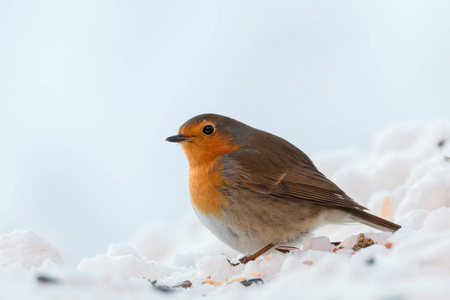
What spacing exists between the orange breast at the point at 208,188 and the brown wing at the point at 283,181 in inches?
2.4

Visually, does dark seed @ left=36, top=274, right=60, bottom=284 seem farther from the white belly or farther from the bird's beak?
the bird's beak

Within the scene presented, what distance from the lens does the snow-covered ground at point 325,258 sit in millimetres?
1233

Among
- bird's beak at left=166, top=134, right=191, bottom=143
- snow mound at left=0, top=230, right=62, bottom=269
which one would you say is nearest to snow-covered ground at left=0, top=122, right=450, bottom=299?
snow mound at left=0, top=230, right=62, bottom=269

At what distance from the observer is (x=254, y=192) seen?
2.38 meters

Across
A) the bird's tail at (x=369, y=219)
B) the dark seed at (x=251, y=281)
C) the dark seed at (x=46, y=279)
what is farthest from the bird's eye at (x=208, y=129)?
the dark seed at (x=46, y=279)

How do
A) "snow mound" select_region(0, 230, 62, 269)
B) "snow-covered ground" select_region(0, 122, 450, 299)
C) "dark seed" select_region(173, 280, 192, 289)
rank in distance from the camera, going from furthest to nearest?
"snow mound" select_region(0, 230, 62, 269)
"dark seed" select_region(173, 280, 192, 289)
"snow-covered ground" select_region(0, 122, 450, 299)

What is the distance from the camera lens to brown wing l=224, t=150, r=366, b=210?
7.87 feet

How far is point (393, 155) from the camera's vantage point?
3.67 m

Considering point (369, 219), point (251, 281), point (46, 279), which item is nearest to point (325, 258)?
point (251, 281)

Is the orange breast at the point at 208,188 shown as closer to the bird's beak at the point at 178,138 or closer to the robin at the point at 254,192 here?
the robin at the point at 254,192

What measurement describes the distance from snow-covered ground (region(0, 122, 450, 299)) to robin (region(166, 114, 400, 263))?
0.59 feet

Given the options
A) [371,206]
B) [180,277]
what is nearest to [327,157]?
[371,206]

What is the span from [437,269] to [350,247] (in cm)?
83

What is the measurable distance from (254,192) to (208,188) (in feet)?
0.65
